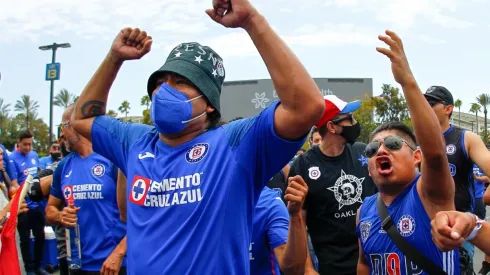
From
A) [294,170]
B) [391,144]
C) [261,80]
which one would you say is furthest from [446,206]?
[261,80]

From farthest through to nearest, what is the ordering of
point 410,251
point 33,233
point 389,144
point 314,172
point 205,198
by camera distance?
point 33,233 < point 314,172 < point 389,144 < point 410,251 < point 205,198

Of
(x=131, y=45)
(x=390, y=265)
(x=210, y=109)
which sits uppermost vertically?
(x=131, y=45)

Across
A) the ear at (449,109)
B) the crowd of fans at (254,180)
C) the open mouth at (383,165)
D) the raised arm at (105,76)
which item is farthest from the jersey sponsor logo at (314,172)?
the raised arm at (105,76)

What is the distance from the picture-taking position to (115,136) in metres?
2.84

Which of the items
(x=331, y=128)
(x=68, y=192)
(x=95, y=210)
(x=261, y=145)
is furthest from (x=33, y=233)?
(x=261, y=145)

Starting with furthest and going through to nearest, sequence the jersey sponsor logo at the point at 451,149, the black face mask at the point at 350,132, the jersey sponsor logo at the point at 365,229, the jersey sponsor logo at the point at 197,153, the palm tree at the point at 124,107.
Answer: the palm tree at the point at 124,107, the jersey sponsor logo at the point at 451,149, the black face mask at the point at 350,132, the jersey sponsor logo at the point at 365,229, the jersey sponsor logo at the point at 197,153

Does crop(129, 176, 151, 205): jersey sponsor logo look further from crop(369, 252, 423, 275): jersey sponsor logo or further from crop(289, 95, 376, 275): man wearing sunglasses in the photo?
crop(289, 95, 376, 275): man wearing sunglasses

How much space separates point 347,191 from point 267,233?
130cm

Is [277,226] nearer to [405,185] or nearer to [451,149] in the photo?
[405,185]

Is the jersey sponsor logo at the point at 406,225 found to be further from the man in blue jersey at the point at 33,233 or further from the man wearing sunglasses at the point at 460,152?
the man in blue jersey at the point at 33,233

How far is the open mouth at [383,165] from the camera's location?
11.0 feet

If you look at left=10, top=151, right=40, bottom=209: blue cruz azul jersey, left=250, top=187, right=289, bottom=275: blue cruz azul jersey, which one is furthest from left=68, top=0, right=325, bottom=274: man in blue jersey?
left=10, top=151, right=40, bottom=209: blue cruz azul jersey

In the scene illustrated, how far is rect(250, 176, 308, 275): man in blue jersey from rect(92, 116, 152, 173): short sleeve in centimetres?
92

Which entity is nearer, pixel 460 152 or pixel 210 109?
pixel 210 109
